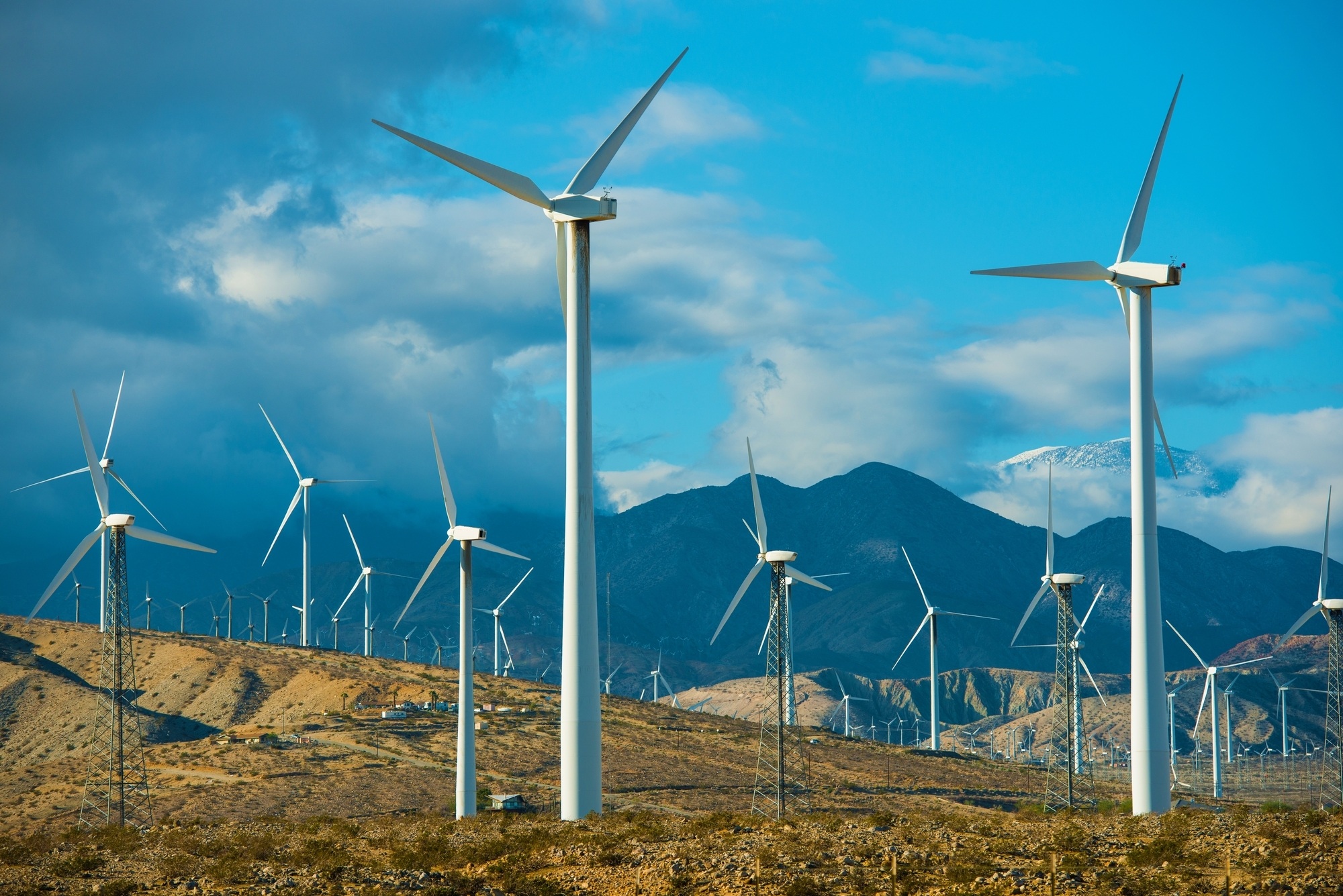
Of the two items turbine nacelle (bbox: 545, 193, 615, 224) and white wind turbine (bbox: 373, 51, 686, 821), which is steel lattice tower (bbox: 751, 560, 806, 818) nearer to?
white wind turbine (bbox: 373, 51, 686, 821)

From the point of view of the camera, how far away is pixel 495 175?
145ft

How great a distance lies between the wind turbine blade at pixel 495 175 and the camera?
44000mm

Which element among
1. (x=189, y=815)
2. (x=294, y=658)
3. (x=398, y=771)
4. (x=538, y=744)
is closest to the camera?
(x=189, y=815)

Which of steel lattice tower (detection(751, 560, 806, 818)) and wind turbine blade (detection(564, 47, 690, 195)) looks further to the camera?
steel lattice tower (detection(751, 560, 806, 818))

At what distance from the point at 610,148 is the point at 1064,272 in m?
17.6

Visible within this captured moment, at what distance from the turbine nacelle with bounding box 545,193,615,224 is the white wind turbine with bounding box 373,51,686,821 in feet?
0.07

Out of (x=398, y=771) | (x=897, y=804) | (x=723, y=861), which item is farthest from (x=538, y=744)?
(x=723, y=861)

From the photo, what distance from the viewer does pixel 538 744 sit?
347 ft

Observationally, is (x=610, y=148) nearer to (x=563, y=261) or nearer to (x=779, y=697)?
(x=563, y=261)

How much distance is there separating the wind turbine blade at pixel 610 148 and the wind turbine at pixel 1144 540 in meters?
13.1

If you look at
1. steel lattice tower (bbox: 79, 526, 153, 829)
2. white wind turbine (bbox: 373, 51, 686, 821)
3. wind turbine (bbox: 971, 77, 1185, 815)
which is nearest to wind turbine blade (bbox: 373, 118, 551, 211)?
white wind turbine (bbox: 373, 51, 686, 821)

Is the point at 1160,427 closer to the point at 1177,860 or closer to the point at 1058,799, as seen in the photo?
the point at 1177,860

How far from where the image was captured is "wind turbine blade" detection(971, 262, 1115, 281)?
163ft

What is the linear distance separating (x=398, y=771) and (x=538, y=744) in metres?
17.4
